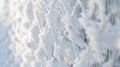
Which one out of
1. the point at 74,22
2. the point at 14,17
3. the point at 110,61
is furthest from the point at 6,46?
the point at 110,61

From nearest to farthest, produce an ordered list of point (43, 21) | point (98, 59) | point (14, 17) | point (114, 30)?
point (114, 30), point (98, 59), point (43, 21), point (14, 17)

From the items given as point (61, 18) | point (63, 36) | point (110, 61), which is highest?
point (61, 18)

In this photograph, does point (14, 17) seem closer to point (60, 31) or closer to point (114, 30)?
point (60, 31)

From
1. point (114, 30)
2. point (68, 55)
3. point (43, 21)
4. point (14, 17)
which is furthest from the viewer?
point (14, 17)

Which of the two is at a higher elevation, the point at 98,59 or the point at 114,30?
the point at 114,30

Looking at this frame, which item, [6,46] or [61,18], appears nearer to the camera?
[61,18]

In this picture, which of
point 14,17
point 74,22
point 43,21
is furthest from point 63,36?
point 14,17

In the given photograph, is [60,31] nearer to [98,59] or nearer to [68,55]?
[68,55]
